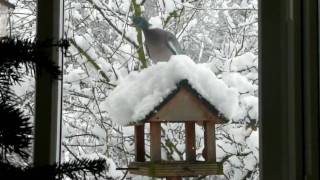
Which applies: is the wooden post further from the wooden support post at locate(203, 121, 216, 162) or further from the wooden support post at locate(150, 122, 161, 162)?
the wooden support post at locate(203, 121, 216, 162)

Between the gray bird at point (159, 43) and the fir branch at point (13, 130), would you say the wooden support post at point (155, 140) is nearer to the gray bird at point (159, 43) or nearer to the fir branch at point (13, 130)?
the gray bird at point (159, 43)

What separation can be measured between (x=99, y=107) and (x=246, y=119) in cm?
45

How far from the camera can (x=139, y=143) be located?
159cm

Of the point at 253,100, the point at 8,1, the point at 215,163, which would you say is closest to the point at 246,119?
the point at 253,100

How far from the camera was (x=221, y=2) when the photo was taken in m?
1.67

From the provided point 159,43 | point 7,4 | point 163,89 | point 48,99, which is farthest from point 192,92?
point 7,4

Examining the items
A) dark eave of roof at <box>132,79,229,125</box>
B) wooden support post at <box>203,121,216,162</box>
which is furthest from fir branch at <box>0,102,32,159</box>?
wooden support post at <box>203,121,216,162</box>

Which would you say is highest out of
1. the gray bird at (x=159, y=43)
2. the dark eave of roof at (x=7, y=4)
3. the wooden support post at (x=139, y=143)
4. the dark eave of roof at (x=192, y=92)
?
the dark eave of roof at (x=7, y=4)

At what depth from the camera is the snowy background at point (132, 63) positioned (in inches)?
63.6

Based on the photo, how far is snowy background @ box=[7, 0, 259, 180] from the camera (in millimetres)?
1614

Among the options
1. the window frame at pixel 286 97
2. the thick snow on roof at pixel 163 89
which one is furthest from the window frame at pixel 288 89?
the thick snow on roof at pixel 163 89

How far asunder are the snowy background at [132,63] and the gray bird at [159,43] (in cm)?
3

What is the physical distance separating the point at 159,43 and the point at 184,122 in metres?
0.25

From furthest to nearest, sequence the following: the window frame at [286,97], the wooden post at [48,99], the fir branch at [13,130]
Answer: the wooden post at [48,99] < the window frame at [286,97] < the fir branch at [13,130]
